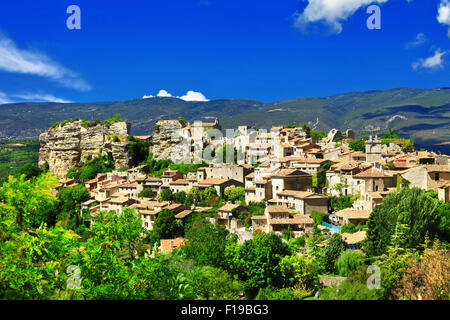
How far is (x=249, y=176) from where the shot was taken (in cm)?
4259

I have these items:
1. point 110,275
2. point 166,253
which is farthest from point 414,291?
point 110,275

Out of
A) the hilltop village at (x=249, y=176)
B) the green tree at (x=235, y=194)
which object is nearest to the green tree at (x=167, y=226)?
the hilltop village at (x=249, y=176)

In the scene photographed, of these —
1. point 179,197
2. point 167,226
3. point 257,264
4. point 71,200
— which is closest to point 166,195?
point 179,197

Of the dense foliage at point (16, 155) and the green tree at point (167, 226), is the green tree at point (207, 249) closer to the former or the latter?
the green tree at point (167, 226)

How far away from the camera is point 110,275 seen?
6938mm

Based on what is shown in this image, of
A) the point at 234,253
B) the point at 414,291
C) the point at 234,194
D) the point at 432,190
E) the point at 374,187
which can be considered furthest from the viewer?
the point at 234,194

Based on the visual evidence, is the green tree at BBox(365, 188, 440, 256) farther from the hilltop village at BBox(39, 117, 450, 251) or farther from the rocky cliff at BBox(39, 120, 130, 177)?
the rocky cliff at BBox(39, 120, 130, 177)

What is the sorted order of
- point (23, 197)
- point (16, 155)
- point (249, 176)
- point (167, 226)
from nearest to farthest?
point (23, 197) < point (167, 226) < point (249, 176) < point (16, 155)

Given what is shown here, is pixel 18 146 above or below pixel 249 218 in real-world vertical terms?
above

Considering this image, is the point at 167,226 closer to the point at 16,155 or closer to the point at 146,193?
the point at 146,193

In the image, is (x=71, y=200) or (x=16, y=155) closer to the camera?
(x=71, y=200)

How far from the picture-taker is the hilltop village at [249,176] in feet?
101

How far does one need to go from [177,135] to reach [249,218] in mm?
30467

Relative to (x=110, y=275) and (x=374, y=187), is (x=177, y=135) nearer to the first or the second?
(x=374, y=187)
